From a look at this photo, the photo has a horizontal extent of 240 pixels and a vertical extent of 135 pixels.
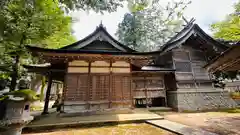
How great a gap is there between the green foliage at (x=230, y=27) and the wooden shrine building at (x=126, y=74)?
166 cm

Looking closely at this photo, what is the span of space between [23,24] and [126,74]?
6.83 metres

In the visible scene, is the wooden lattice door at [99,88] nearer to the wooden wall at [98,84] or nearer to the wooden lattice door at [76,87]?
the wooden wall at [98,84]

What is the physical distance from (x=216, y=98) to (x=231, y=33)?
17.0ft

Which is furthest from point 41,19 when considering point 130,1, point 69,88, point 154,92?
point 154,92

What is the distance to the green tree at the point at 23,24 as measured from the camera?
279 inches

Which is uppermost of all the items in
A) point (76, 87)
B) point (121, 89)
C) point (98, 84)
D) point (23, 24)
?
point (23, 24)

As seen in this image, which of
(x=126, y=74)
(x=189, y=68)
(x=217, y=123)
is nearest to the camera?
(x=217, y=123)

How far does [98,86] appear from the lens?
6668 millimetres

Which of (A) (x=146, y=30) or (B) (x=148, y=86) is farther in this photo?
(A) (x=146, y=30)

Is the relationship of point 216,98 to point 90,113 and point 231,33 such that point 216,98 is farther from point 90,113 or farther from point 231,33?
point 90,113

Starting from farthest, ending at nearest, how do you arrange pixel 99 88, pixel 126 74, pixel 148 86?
pixel 148 86
pixel 126 74
pixel 99 88

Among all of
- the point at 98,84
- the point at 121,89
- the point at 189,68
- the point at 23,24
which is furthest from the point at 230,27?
the point at 23,24

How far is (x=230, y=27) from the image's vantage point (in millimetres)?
9398

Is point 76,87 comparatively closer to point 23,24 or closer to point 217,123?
point 23,24
